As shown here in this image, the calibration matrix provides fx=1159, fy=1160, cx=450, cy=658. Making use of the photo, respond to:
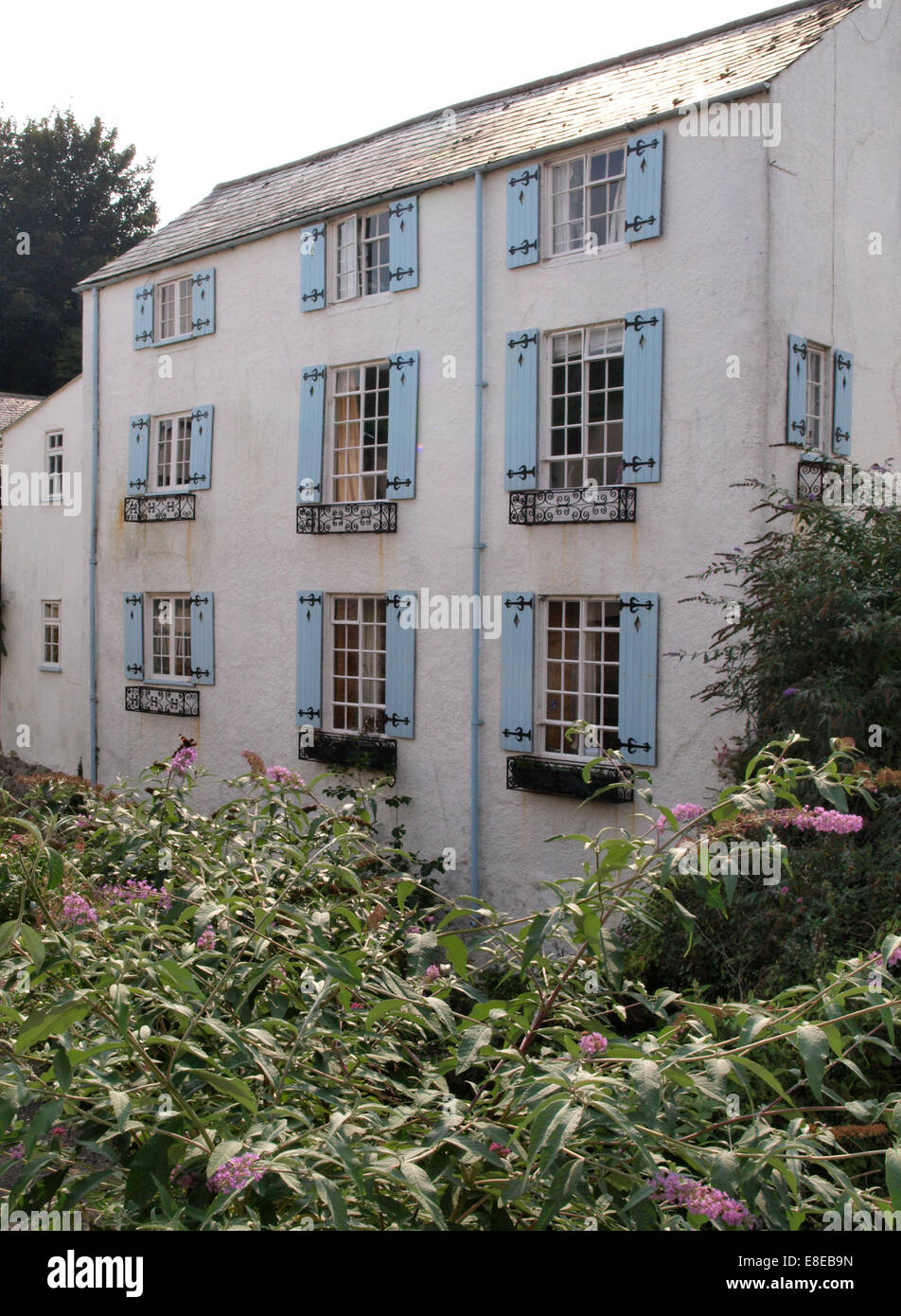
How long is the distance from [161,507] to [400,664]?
17.7ft

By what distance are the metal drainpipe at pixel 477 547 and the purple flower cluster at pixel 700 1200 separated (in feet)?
32.4

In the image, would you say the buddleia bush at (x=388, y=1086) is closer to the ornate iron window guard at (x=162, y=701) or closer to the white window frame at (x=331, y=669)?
the white window frame at (x=331, y=669)

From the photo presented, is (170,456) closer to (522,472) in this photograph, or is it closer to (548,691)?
(522,472)

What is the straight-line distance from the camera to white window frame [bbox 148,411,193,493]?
16.6 m

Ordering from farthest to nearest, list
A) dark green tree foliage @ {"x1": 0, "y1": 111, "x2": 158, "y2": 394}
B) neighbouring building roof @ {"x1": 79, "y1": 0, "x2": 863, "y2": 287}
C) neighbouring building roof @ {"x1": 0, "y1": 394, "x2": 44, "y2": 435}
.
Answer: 1. dark green tree foliage @ {"x1": 0, "y1": 111, "x2": 158, "y2": 394}
2. neighbouring building roof @ {"x1": 0, "y1": 394, "x2": 44, "y2": 435}
3. neighbouring building roof @ {"x1": 79, "y1": 0, "x2": 863, "y2": 287}

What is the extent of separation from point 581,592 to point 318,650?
3925 millimetres

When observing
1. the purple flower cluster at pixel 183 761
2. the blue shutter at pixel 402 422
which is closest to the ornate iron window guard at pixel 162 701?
the blue shutter at pixel 402 422

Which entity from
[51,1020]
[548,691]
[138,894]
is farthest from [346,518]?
[51,1020]

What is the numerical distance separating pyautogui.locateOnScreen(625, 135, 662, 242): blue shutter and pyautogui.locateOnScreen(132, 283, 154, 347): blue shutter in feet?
27.5

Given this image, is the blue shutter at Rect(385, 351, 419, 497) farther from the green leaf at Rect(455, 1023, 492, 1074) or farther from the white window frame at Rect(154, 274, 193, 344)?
the green leaf at Rect(455, 1023, 492, 1074)

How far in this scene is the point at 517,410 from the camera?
12.2 metres

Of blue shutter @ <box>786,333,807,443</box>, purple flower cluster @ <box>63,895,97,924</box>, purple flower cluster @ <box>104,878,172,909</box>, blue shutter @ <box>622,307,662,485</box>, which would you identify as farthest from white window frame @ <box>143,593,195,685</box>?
purple flower cluster @ <box>63,895,97,924</box>

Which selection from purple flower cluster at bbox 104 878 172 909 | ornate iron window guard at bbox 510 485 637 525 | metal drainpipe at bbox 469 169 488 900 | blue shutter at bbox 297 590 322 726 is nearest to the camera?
purple flower cluster at bbox 104 878 172 909
